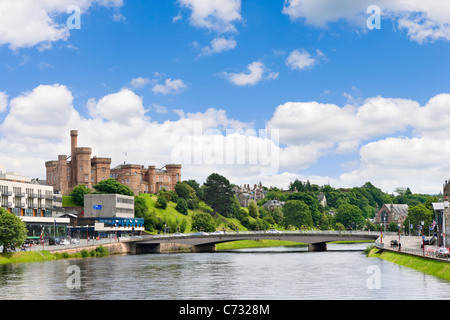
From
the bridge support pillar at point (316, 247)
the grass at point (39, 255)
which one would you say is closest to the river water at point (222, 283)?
the grass at point (39, 255)

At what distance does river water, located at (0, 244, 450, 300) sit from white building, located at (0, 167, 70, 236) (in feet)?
194

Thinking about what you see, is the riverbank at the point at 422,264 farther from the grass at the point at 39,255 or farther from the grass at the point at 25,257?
the grass at the point at 25,257

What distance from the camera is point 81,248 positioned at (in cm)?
13200

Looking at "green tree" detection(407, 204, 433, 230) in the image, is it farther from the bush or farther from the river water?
the river water

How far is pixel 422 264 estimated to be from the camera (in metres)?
84.4

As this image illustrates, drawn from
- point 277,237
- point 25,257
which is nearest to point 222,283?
point 25,257

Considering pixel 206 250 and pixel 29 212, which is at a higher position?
pixel 29 212

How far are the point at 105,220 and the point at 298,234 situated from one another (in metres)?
62.8

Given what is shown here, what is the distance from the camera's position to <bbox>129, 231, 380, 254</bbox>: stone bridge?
510 ft

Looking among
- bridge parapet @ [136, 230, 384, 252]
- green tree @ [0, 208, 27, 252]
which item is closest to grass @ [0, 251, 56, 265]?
green tree @ [0, 208, 27, 252]

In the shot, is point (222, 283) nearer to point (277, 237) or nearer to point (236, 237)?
point (277, 237)

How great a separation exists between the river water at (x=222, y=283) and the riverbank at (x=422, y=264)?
1.49 metres
